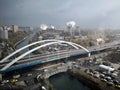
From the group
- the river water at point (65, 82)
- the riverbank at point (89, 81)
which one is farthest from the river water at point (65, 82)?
the riverbank at point (89, 81)

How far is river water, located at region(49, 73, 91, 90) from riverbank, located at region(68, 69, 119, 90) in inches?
8.3

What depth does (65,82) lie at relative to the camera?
27.4 ft

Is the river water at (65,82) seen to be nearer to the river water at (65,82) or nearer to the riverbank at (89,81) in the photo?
the river water at (65,82)

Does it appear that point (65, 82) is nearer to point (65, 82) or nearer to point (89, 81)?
point (65, 82)

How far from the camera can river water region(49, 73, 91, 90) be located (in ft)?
25.0

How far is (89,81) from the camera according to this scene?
7.59 metres

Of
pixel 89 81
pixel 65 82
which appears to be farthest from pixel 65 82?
pixel 89 81

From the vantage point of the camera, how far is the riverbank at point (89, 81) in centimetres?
685

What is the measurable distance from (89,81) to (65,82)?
4.83 feet

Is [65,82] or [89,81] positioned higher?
[89,81]

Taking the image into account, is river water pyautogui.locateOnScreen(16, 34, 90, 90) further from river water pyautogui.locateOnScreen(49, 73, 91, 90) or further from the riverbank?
the riverbank

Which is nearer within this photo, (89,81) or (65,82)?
(89,81)

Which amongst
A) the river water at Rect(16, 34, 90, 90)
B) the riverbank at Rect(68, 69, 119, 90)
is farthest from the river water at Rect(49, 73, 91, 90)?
the riverbank at Rect(68, 69, 119, 90)

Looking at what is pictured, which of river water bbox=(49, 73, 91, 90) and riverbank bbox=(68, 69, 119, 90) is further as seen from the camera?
river water bbox=(49, 73, 91, 90)
